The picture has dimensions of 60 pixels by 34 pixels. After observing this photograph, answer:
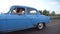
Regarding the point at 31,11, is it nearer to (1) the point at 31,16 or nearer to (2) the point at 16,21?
(1) the point at 31,16

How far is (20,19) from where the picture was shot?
8703 mm

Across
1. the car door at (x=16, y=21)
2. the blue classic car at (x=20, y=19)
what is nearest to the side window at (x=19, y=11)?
the blue classic car at (x=20, y=19)

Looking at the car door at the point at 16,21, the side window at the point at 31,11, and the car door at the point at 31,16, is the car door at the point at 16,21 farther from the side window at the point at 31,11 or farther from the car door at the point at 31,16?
the side window at the point at 31,11

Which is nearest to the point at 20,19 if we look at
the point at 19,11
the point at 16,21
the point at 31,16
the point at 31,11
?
the point at 16,21

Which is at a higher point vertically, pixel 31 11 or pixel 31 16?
pixel 31 11

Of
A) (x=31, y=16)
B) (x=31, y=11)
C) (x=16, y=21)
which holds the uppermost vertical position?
(x=31, y=11)

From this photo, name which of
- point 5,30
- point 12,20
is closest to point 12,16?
point 12,20

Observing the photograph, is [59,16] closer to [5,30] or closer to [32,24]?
[32,24]

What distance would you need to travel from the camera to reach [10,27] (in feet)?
26.8

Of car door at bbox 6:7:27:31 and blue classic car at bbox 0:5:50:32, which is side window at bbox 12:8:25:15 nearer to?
blue classic car at bbox 0:5:50:32

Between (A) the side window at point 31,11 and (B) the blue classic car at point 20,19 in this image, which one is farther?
(A) the side window at point 31,11

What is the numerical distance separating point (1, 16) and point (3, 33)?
4.33ft

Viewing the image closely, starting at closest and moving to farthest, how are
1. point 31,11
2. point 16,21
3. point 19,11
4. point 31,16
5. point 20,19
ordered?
1. point 16,21
2. point 20,19
3. point 19,11
4. point 31,16
5. point 31,11

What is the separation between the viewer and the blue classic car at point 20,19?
7961 millimetres
